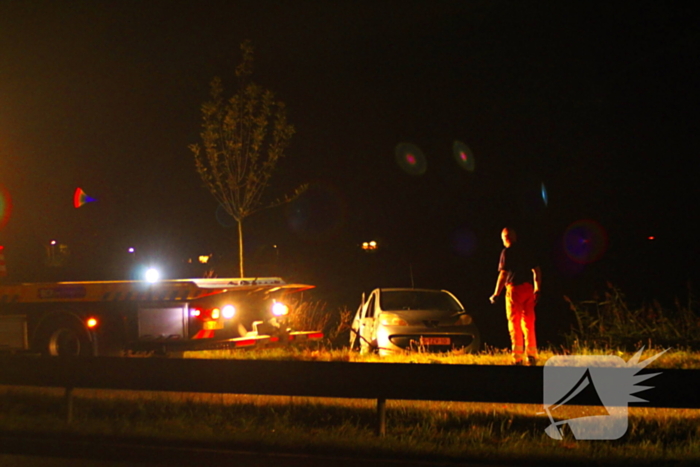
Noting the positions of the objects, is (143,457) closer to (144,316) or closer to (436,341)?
(144,316)

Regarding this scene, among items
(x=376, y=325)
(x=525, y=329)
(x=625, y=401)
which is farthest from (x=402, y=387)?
(x=376, y=325)

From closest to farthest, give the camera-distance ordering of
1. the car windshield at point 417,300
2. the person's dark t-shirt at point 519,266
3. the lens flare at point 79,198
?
the person's dark t-shirt at point 519,266 → the car windshield at point 417,300 → the lens flare at point 79,198

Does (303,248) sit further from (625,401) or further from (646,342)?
(625,401)

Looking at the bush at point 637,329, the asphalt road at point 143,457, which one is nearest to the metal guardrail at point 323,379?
the asphalt road at point 143,457

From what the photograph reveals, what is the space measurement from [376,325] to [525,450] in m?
5.56

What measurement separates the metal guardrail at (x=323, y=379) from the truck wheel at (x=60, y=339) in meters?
3.45

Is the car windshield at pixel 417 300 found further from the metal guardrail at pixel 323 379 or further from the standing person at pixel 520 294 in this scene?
the metal guardrail at pixel 323 379

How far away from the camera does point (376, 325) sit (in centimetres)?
1184

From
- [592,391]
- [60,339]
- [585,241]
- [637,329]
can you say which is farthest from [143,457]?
[585,241]

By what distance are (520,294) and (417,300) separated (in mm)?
2493

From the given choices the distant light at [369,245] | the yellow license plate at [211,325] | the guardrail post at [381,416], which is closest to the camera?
the guardrail post at [381,416]

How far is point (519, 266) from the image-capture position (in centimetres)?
1030

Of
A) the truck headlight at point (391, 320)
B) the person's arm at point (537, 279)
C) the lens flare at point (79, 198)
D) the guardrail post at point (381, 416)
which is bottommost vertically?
the guardrail post at point (381, 416)

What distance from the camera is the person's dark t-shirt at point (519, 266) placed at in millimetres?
10266
